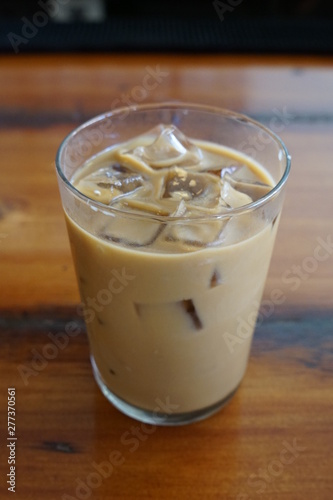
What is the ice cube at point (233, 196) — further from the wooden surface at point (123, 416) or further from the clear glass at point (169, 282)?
the wooden surface at point (123, 416)

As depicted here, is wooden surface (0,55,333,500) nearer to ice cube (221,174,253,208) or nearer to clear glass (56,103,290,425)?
clear glass (56,103,290,425)

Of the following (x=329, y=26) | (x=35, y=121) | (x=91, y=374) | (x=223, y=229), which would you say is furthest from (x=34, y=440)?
(x=329, y=26)

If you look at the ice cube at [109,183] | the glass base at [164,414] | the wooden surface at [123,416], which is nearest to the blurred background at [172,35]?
the wooden surface at [123,416]

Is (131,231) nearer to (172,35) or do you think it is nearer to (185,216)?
(185,216)

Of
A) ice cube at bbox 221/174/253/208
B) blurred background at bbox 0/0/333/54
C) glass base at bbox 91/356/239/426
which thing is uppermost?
ice cube at bbox 221/174/253/208

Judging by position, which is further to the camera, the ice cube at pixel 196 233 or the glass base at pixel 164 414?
the glass base at pixel 164 414

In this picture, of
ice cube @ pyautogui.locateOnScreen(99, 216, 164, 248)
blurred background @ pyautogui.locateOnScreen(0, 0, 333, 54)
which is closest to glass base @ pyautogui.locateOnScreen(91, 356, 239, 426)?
ice cube @ pyautogui.locateOnScreen(99, 216, 164, 248)
